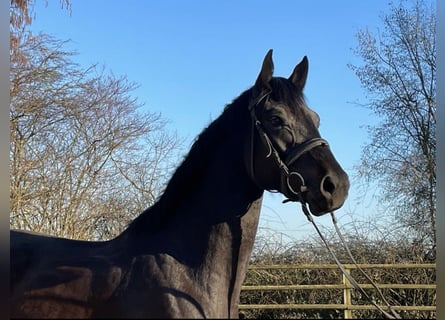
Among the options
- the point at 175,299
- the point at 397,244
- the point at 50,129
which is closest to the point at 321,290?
the point at 397,244

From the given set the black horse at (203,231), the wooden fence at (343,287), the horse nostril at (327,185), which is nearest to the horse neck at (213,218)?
the black horse at (203,231)

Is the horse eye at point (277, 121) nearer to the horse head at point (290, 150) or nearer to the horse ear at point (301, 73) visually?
the horse head at point (290, 150)

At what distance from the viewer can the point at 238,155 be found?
2693 millimetres

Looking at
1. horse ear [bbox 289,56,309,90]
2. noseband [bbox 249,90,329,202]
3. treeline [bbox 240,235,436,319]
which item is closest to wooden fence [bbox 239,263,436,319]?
treeline [bbox 240,235,436,319]

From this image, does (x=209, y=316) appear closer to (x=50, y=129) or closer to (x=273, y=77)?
(x=273, y=77)

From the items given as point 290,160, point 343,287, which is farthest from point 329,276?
point 290,160

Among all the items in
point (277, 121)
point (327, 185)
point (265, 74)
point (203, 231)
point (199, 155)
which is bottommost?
point (203, 231)

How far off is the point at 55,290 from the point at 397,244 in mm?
7658

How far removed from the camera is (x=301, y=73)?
2.91m

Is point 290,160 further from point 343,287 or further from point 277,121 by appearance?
point 343,287

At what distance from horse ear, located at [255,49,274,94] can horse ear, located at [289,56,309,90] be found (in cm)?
33

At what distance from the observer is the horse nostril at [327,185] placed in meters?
2.35

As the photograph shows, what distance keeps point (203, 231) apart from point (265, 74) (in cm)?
93

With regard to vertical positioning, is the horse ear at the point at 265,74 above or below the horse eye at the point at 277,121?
above
